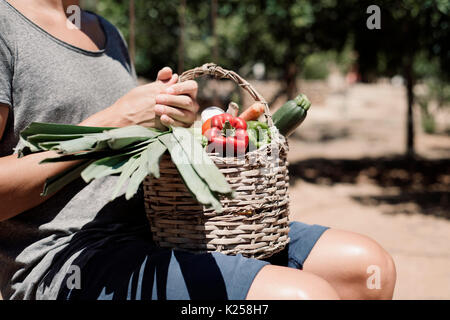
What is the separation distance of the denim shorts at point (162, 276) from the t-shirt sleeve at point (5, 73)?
1.64ft

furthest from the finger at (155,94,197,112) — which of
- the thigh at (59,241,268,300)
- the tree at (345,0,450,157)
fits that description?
the tree at (345,0,450,157)

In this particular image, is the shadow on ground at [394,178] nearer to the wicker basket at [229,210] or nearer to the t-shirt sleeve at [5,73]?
the wicker basket at [229,210]

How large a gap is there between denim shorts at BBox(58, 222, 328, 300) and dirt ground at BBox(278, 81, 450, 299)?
7.56 ft

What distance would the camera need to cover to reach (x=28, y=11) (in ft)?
4.56

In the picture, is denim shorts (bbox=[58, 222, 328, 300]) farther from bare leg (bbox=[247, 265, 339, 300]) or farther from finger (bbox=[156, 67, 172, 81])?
finger (bbox=[156, 67, 172, 81])

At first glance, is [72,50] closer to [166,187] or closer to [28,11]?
[28,11]

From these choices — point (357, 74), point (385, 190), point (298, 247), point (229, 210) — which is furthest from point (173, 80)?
point (357, 74)

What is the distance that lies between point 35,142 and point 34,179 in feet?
0.45

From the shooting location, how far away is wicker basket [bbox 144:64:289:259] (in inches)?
47.1

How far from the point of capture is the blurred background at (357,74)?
14.1ft

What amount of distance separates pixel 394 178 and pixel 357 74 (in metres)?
2.11

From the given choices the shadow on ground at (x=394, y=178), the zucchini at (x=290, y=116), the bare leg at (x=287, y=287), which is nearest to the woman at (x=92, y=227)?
the bare leg at (x=287, y=287)

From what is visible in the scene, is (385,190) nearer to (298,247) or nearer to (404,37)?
(404,37)
